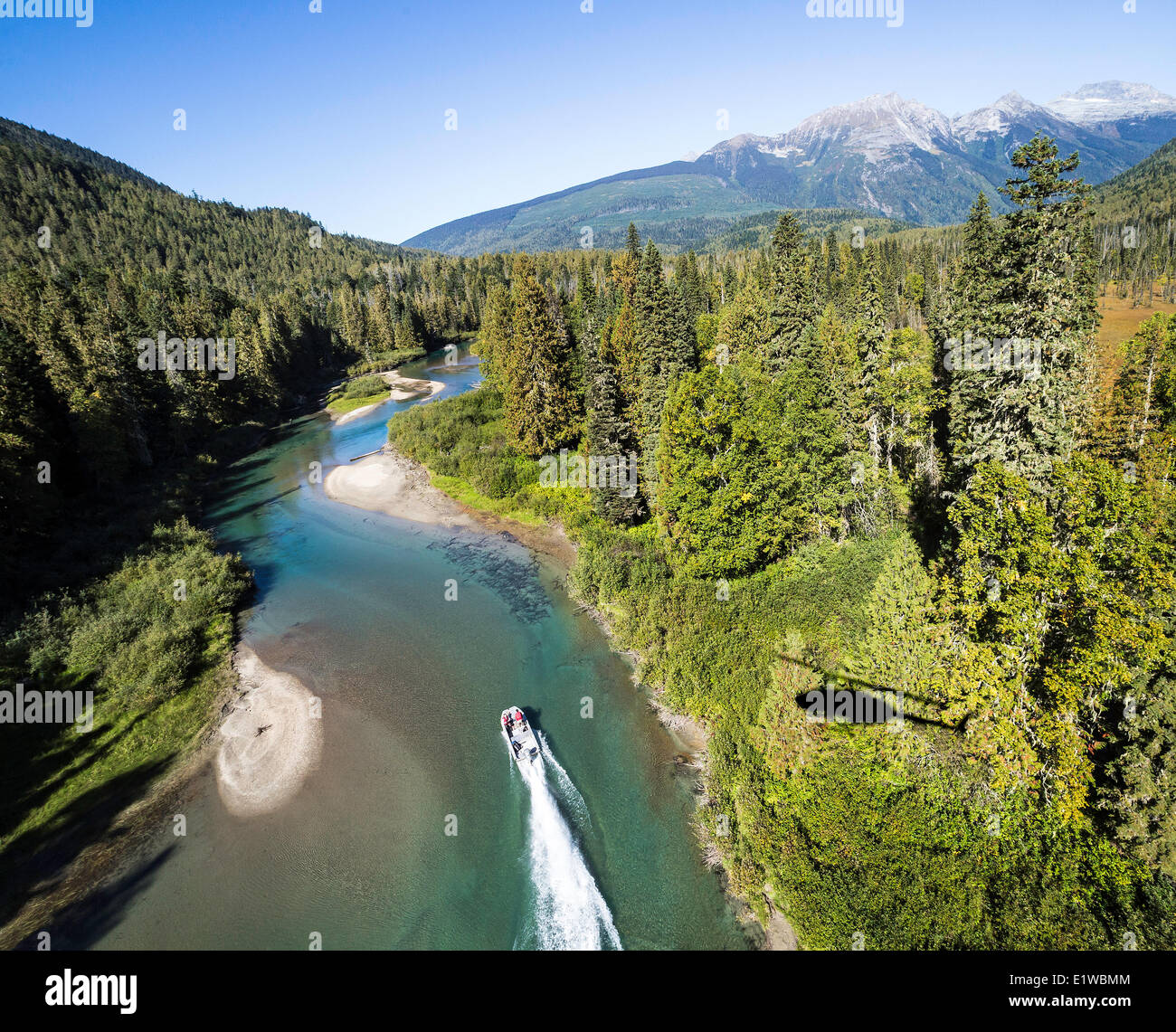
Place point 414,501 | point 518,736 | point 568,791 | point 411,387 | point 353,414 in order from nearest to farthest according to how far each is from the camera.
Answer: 1. point 568,791
2. point 518,736
3. point 414,501
4. point 353,414
5. point 411,387

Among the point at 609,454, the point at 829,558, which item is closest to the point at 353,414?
the point at 609,454

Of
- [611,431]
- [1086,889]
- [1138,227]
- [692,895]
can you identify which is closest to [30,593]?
[611,431]

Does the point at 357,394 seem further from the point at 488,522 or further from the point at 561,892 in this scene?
the point at 561,892

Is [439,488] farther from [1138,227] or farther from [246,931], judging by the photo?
[1138,227]

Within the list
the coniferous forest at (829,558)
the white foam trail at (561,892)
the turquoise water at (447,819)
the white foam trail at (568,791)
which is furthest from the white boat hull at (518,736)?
the coniferous forest at (829,558)

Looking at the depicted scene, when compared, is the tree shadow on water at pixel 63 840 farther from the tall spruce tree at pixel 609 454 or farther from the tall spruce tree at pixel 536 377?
the tall spruce tree at pixel 536 377
